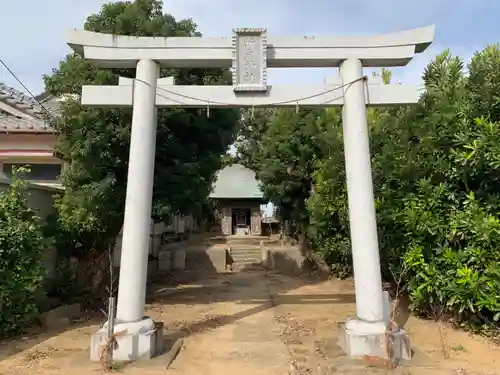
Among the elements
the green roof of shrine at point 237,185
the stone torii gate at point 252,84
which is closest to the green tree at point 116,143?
the stone torii gate at point 252,84

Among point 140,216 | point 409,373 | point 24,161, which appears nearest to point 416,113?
point 409,373

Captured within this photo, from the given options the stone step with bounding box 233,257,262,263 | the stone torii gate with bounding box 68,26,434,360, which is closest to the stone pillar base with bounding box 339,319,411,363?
the stone torii gate with bounding box 68,26,434,360

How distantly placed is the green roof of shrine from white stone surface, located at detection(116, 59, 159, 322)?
20091 millimetres

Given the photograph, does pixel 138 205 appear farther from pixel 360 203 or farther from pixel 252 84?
pixel 360 203

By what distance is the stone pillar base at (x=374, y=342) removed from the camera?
558 centimetres

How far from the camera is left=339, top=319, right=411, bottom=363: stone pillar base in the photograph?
18.3 ft

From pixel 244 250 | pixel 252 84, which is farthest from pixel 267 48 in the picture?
pixel 244 250

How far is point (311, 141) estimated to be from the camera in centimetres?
1513

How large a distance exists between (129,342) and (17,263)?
231 cm

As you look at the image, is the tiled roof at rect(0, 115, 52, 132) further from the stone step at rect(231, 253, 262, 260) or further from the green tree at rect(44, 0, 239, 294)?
the stone step at rect(231, 253, 262, 260)

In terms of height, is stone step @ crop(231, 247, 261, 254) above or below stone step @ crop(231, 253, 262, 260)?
above

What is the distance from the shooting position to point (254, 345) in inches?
256

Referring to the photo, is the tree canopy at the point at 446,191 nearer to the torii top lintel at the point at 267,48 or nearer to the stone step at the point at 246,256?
the torii top lintel at the point at 267,48

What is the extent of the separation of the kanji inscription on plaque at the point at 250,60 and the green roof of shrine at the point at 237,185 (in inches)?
784
